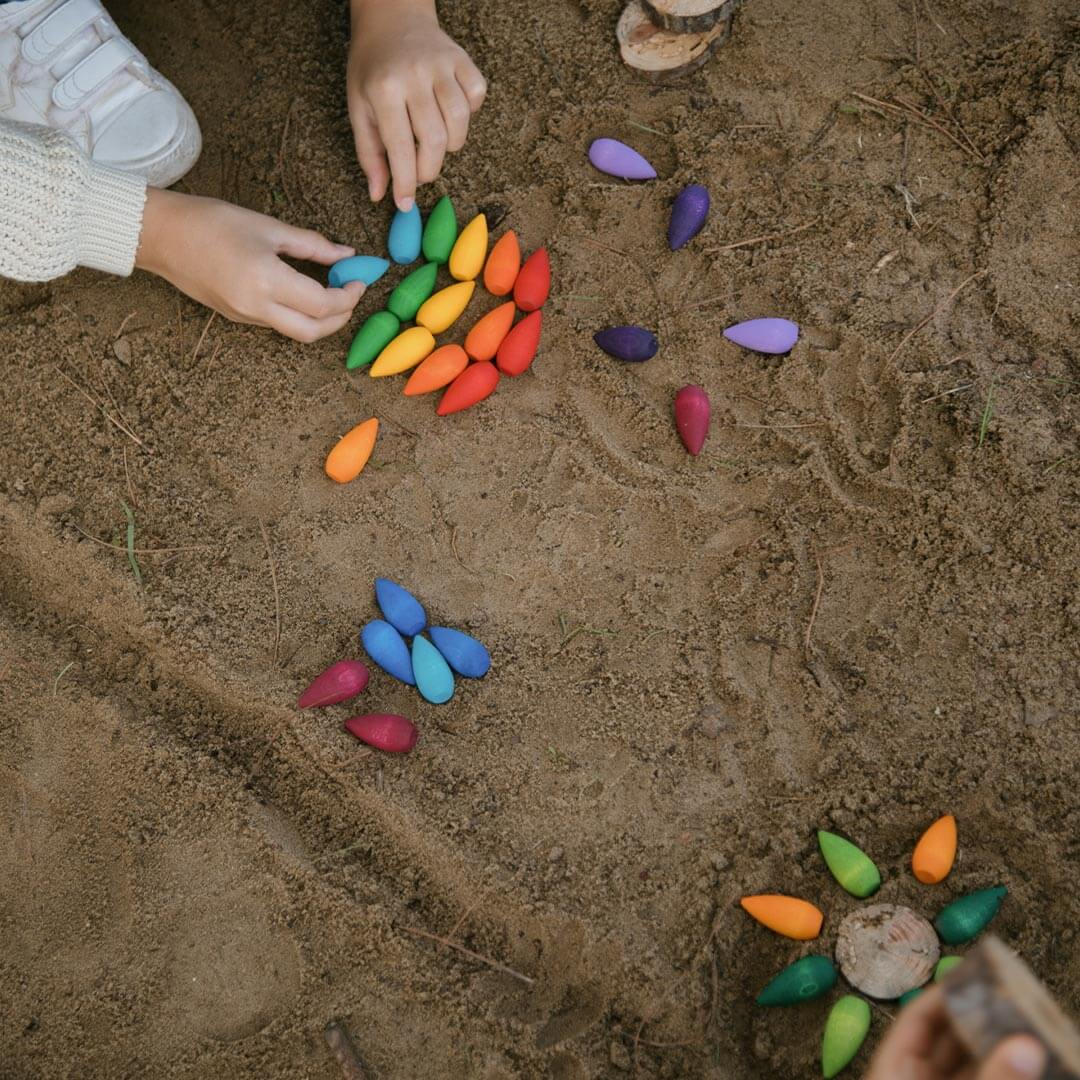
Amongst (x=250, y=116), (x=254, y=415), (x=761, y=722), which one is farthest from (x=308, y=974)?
(x=250, y=116)

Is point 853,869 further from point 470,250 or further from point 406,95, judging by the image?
point 406,95

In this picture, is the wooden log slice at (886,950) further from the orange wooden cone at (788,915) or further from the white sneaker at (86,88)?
the white sneaker at (86,88)

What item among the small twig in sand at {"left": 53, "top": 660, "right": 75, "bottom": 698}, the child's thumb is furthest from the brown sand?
the child's thumb

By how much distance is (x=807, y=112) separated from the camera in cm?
219

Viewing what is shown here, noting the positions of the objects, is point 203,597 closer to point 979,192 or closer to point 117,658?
point 117,658

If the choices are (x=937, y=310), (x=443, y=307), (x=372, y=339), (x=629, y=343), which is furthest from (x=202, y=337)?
(x=937, y=310)

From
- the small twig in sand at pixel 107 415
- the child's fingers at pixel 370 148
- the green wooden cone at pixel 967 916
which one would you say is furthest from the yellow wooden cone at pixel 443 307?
the green wooden cone at pixel 967 916

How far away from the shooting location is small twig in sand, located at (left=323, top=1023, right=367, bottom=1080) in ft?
5.33

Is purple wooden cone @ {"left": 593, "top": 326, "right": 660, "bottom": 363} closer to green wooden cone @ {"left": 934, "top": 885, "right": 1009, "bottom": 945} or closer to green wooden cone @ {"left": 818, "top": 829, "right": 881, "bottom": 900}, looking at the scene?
green wooden cone @ {"left": 818, "top": 829, "right": 881, "bottom": 900}

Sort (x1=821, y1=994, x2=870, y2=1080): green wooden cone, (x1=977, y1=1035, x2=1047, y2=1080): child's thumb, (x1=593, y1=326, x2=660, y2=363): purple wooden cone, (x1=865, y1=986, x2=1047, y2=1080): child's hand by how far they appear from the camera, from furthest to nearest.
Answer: (x1=593, y1=326, x2=660, y2=363): purple wooden cone → (x1=821, y1=994, x2=870, y2=1080): green wooden cone → (x1=865, y1=986, x2=1047, y2=1080): child's hand → (x1=977, y1=1035, x2=1047, y2=1080): child's thumb

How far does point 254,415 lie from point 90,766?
0.73 m

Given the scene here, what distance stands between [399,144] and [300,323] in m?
0.40

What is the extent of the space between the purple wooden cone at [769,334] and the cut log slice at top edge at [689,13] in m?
0.67

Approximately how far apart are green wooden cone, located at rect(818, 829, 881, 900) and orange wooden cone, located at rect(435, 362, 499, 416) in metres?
1.05
